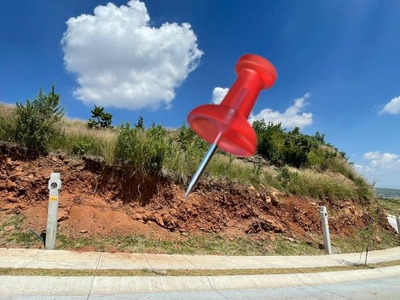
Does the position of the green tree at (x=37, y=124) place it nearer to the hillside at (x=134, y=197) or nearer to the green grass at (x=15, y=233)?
the hillside at (x=134, y=197)

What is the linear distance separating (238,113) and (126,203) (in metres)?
9.64

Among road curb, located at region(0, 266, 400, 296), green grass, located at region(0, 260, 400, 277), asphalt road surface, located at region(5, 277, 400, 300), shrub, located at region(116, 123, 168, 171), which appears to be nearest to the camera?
road curb, located at region(0, 266, 400, 296)

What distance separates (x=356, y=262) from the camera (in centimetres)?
1022

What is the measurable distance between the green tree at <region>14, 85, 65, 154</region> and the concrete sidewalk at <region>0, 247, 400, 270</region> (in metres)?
3.53

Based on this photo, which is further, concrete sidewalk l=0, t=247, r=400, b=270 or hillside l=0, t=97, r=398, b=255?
hillside l=0, t=97, r=398, b=255

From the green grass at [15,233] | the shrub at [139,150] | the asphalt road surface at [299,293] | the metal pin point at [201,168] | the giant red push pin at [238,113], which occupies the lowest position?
the asphalt road surface at [299,293]

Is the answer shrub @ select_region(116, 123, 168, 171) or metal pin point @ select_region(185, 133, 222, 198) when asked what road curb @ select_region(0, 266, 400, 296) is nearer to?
shrub @ select_region(116, 123, 168, 171)

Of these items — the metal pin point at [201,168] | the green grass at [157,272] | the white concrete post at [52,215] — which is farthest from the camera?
the white concrete post at [52,215]

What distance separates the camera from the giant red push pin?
1.11 metres

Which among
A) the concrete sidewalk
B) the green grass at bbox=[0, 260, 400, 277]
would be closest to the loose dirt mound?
the concrete sidewalk

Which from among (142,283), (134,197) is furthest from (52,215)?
(142,283)

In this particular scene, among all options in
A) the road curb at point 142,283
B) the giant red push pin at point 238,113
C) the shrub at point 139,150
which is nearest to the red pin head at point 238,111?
the giant red push pin at point 238,113

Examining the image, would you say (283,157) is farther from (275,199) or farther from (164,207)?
(164,207)

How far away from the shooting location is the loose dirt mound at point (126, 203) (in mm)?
9273
